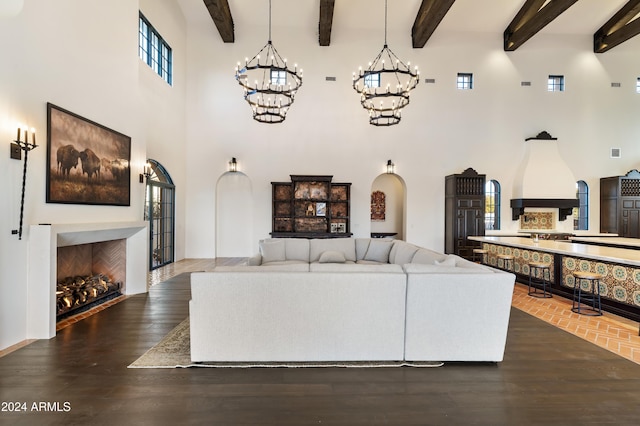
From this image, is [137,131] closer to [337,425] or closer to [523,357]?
[337,425]

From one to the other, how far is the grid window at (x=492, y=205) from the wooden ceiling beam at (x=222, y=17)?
9260mm

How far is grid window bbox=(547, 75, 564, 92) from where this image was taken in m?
10.4

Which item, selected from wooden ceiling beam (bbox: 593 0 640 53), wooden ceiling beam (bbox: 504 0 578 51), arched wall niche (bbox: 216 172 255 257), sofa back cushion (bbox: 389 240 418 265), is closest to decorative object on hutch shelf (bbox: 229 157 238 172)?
arched wall niche (bbox: 216 172 255 257)

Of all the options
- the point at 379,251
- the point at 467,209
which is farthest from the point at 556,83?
the point at 379,251

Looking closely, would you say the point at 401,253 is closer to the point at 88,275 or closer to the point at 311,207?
the point at 311,207

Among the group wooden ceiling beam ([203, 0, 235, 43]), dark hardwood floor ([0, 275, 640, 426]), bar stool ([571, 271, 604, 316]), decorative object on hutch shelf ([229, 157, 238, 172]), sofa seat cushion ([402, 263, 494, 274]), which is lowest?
dark hardwood floor ([0, 275, 640, 426])

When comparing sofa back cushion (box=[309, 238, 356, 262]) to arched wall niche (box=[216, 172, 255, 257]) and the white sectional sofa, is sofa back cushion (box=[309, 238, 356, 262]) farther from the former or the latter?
arched wall niche (box=[216, 172, 255, 257])

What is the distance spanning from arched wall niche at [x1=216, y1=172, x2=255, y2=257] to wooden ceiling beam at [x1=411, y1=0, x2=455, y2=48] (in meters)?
6.89

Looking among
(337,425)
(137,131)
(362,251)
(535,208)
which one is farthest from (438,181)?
(337,425)

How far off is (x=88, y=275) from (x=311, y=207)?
231 inches

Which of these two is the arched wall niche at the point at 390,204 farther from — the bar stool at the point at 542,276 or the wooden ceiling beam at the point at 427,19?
the bar stool at the point at 542,276

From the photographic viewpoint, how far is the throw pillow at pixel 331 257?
5840 mm

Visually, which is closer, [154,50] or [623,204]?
[154,50]

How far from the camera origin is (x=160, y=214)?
8.59 m
